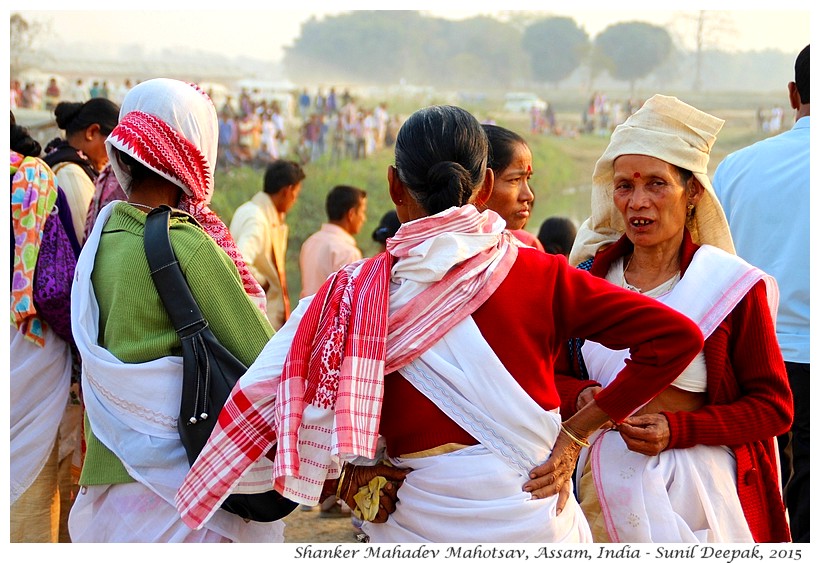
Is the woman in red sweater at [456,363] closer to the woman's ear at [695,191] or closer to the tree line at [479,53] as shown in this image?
the woman's ear at [695,191]

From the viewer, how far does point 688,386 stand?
2.74 m

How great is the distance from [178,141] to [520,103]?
1350 centimetres

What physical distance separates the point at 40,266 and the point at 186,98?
3.99 ft

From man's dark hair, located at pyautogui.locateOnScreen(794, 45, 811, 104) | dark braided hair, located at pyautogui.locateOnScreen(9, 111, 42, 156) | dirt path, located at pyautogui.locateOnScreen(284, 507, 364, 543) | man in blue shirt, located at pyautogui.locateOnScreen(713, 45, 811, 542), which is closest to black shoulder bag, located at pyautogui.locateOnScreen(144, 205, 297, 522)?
dark braided hair, located at pyautogui.locateOnScreen(9, 111, 42, 156)

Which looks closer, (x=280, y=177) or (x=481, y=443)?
(x=481, y=443)

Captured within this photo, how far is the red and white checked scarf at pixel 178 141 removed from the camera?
281 cm

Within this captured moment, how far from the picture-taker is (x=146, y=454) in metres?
2.68

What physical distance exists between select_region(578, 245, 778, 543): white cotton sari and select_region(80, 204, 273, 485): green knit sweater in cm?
116

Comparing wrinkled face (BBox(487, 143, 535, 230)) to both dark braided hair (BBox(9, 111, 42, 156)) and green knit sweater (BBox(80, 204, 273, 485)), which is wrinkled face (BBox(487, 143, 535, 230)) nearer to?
green knit sweater (BBox(80, 204, 273, 485))

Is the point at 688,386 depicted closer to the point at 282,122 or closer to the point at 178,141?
the point at 178,141

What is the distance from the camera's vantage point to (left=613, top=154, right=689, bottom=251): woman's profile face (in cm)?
287

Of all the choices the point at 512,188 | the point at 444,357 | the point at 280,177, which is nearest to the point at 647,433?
the point at 444,357

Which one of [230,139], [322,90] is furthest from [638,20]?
[230,139]
